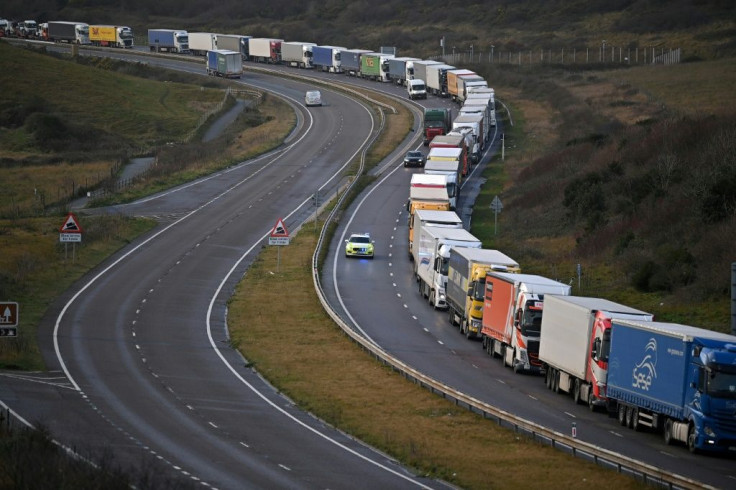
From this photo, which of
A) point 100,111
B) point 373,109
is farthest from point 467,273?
point 100,111

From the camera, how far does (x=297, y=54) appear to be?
163 metres

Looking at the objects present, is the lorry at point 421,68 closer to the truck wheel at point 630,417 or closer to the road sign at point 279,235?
the road sign at point 279,235

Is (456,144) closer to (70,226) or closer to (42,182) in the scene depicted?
(42,182)

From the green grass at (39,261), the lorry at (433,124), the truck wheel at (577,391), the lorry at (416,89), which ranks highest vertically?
the lorry at (416,89)

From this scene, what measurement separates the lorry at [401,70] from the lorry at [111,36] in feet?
177

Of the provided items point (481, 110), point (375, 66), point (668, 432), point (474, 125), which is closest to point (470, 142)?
point (474, 125)

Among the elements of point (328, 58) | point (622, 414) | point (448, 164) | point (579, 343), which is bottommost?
point (622, 414)

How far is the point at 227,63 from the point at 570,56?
148 feet

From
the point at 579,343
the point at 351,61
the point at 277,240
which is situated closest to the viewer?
the point at 579,343

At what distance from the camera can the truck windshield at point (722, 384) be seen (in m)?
30.3

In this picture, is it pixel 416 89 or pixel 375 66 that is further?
pixel 375 66

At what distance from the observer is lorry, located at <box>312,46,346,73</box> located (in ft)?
517

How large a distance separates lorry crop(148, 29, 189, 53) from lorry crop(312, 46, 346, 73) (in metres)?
28.0

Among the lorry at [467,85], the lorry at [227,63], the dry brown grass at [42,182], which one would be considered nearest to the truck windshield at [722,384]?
the dry brown grass at [42,182]
